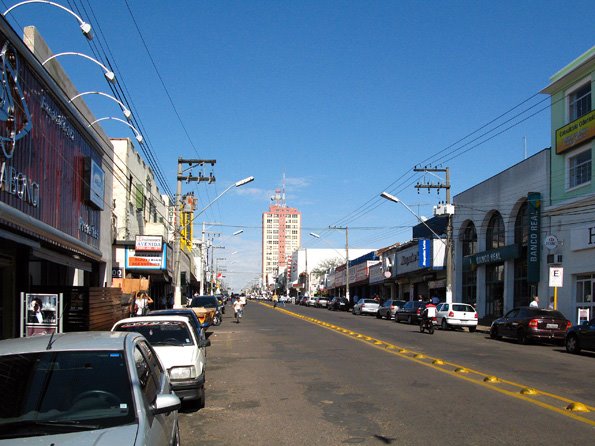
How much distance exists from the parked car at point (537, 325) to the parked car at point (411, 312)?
13.0 metres

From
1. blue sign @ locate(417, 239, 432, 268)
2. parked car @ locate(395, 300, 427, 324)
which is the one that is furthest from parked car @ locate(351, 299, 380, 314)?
parked car @ locate(395, 300, 427, 324)

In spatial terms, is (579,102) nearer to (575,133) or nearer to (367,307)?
(575,133)

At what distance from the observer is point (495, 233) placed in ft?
137

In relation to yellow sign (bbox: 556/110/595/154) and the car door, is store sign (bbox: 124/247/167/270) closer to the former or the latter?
yellow sign (bbox: 556/110/595/154)

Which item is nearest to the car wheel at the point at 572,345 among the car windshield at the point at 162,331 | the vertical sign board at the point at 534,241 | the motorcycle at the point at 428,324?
the motorcycle at the point at 428,324

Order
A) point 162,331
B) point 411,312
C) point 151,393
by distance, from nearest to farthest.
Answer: point 151,393 < point 162,331 < point 411,312

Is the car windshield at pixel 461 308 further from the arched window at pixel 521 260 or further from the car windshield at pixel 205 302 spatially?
the car windshield at pixel 205 302

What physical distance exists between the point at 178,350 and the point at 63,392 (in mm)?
5070

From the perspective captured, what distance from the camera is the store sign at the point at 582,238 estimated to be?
96.5 feet

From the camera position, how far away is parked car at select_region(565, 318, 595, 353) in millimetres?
19891

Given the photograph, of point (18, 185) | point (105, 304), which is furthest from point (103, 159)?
point (18, 185)

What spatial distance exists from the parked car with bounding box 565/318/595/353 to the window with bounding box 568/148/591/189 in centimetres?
1164

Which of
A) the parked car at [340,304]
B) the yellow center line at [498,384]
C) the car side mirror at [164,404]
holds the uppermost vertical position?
the car side mirror at [164,404]

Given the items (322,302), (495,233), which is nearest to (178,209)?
(495,233)
